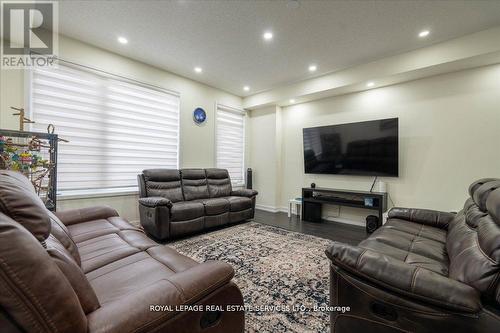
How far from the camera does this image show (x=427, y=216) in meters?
2.20

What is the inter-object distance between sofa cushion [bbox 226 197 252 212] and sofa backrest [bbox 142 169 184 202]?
33.7 inches

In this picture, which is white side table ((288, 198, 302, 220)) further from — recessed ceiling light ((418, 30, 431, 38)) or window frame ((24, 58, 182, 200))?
recessed ceiling light ((418, 30, 431, 38))

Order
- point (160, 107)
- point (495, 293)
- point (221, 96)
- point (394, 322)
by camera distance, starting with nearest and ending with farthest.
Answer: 1. point (495, 293)
2. point (394, 322)
3. point (160, 107)
4. point (221, 96)

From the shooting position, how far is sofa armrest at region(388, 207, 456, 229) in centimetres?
211

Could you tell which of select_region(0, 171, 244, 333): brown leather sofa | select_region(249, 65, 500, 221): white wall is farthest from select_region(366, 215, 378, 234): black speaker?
select_region(0, 171, 244, 333): brown leather sofa

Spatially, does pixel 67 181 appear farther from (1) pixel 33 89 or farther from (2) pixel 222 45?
(2) pixel 222 45

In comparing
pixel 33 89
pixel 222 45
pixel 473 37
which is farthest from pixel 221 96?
pixel 473 37

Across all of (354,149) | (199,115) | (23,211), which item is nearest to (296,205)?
(354,149)

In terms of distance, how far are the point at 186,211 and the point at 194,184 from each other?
92cm

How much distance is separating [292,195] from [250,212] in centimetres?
131

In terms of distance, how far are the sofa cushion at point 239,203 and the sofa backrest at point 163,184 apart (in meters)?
0.86

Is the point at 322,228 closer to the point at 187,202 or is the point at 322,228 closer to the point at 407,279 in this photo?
the point at 187,202

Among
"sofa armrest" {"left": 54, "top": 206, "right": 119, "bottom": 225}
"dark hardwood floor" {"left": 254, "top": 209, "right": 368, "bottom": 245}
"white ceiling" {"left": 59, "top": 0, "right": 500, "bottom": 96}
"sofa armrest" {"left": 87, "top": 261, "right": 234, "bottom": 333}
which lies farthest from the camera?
"dark hardwood floor" {"left": 254, "top": 209, "right": 368, "bottom": 245}

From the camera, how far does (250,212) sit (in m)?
4.09
